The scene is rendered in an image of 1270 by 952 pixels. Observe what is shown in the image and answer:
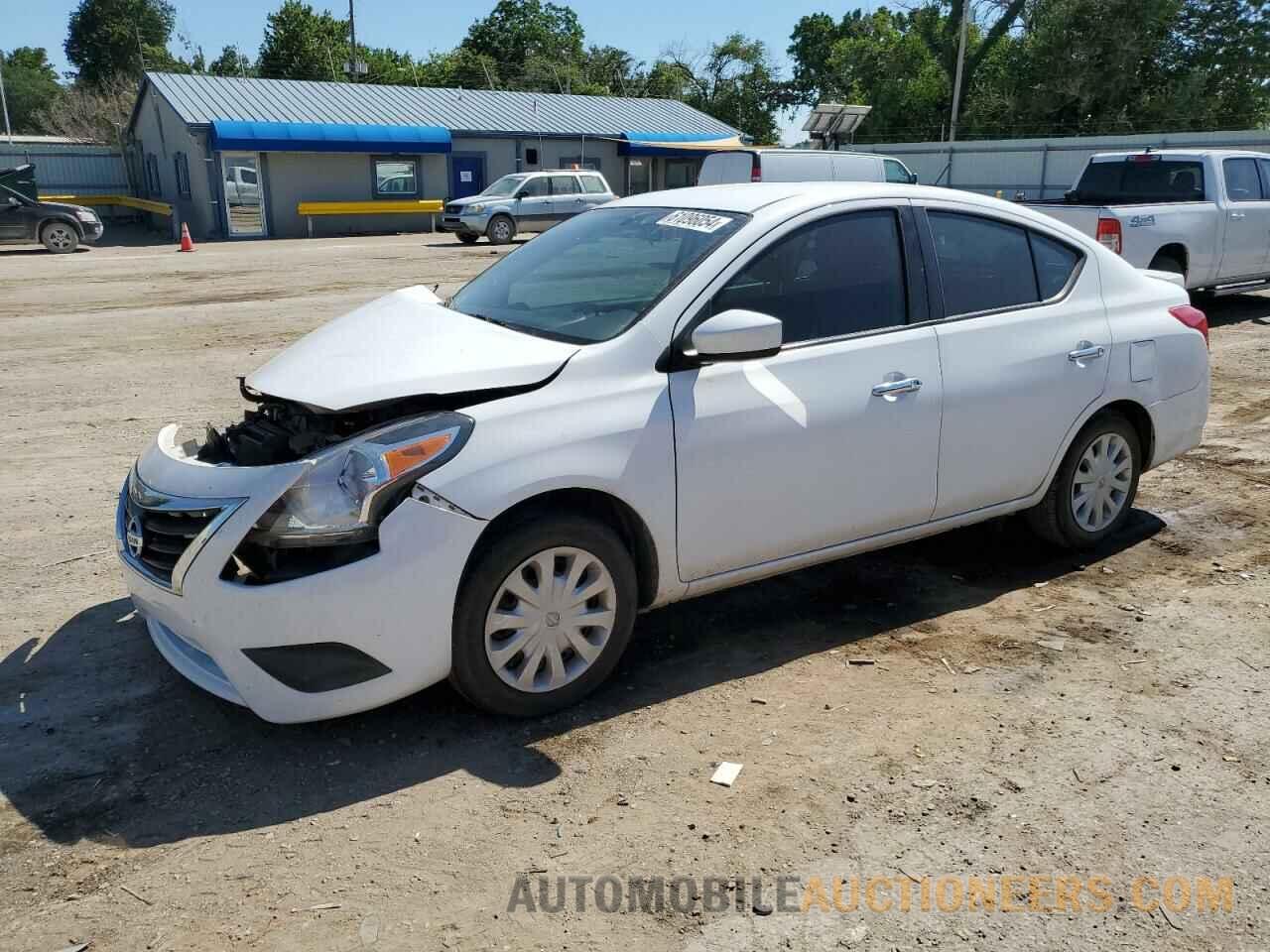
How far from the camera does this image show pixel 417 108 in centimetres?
3578

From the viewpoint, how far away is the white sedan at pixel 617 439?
3344mm

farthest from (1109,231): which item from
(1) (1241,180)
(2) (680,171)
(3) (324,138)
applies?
(2) (680,171)

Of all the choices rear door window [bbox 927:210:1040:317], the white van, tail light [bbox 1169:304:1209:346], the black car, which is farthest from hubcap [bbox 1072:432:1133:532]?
the black car

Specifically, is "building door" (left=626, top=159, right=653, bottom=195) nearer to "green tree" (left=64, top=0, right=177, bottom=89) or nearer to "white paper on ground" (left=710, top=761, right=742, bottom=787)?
"white paper on ground" (left=710, top=761, right=742, bottom=787)

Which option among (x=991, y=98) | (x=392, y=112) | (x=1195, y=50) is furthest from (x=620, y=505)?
(x=991, y=98)

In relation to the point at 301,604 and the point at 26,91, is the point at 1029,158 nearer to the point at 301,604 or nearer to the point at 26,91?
the point at 301,604

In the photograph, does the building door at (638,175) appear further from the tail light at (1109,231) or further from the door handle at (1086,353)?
the door handle at (1086,353)

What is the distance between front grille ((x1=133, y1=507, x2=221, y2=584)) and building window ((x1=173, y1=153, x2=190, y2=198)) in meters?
32.3

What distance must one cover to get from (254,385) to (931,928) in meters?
2.98

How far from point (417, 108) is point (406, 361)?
3489cm

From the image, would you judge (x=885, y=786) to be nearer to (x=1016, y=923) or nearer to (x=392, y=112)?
(x=1016, y=923)

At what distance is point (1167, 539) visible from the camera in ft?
18.3

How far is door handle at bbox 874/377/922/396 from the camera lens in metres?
4.22

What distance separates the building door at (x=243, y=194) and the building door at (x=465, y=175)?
6777mm
